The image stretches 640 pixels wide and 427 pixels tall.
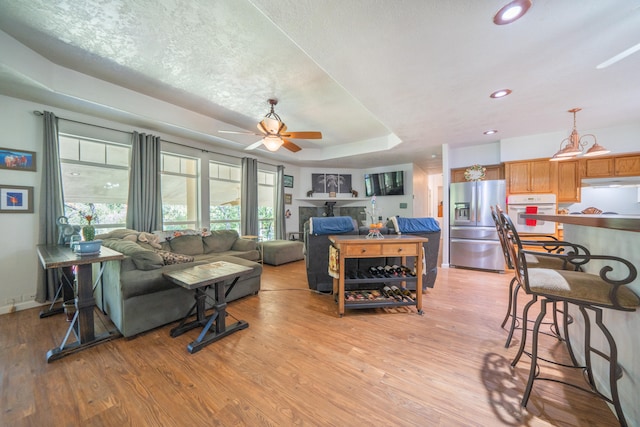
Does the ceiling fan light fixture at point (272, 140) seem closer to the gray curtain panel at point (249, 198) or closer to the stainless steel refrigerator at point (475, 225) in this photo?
the gray curtain panel at point (249, 198)

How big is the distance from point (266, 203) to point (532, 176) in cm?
598

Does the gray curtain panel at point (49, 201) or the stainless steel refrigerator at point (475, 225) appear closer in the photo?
the gray curtain panel at point (49, 201)

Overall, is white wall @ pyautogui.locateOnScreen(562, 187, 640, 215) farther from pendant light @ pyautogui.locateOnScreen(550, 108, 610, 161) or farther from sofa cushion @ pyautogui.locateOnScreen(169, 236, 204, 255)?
sofa cushion @ pyautogui.locateOnScreen(169, 236, 204, 255)

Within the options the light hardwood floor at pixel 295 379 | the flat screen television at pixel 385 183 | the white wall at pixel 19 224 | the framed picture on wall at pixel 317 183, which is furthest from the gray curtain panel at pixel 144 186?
the flat screen television at pixel 385 183

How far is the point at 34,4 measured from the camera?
1.81m

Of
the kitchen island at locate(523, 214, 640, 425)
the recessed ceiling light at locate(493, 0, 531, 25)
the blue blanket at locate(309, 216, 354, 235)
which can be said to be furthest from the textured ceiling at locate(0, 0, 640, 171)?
the blue blanket at locate(309, 216, 354, 235)

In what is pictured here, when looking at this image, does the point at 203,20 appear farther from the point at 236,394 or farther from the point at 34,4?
the point at 236,394

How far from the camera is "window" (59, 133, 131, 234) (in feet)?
10.6

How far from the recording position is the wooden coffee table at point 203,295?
1.90 metres

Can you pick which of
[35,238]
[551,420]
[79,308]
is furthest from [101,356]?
[551,420]

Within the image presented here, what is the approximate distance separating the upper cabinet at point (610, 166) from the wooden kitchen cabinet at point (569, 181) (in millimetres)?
98

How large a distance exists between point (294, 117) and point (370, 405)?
13.0ft

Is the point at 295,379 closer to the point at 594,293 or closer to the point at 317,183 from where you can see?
the point at 594,293

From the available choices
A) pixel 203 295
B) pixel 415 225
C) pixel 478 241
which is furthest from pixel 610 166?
pixel 203 295
